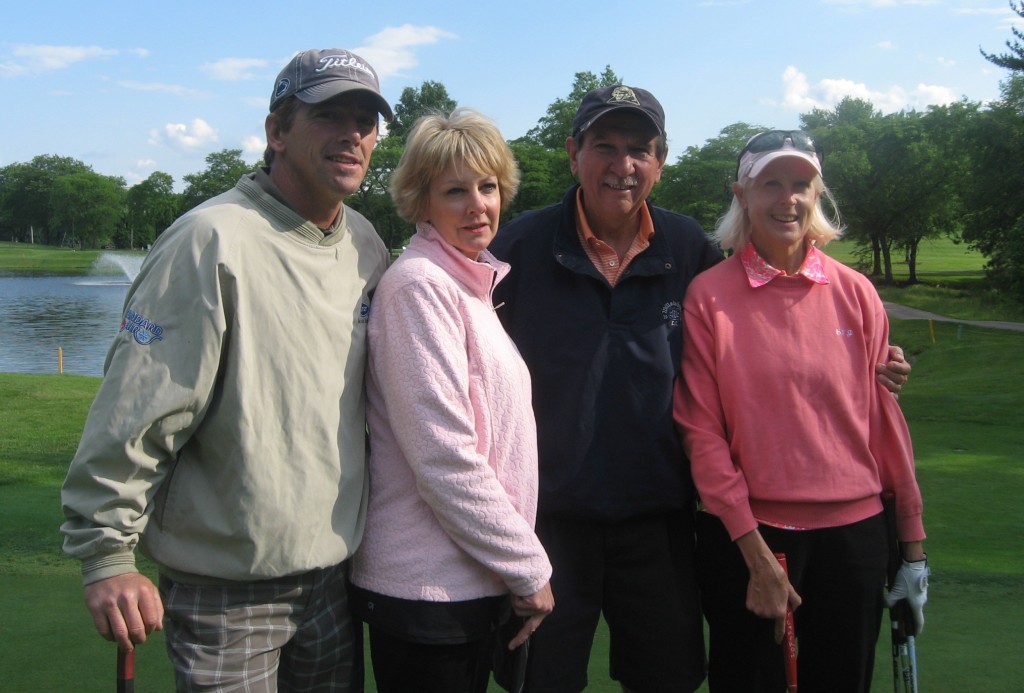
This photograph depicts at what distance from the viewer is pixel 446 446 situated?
2.16 meters

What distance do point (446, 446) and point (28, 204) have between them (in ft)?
392

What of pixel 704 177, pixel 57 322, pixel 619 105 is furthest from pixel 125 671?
pixel 704 177

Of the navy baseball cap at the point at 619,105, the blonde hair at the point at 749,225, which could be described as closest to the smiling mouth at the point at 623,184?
the navy baseball cap at the point at 619,105

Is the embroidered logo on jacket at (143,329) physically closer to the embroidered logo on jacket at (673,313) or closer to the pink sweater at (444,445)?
the pink sweater at (444,445)

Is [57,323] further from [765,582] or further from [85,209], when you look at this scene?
[85,209]

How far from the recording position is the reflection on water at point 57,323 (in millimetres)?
26344

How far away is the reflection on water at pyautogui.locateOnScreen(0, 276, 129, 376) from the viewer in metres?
26.3

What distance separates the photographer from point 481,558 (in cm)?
225

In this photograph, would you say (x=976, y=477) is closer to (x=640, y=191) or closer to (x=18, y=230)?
(x=640, y=191)

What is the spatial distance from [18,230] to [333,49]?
123 metres

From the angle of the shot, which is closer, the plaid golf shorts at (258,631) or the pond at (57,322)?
the plaid golf shorts at (258,631)

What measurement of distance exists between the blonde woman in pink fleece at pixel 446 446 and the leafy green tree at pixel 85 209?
4317 inches

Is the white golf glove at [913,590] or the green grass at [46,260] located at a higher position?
the white golf glove at [913,590]

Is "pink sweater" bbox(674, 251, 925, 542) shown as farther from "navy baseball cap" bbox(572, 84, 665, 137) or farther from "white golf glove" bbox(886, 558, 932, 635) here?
"navy baseball cap" bbox(572, 84, 665, 137)
